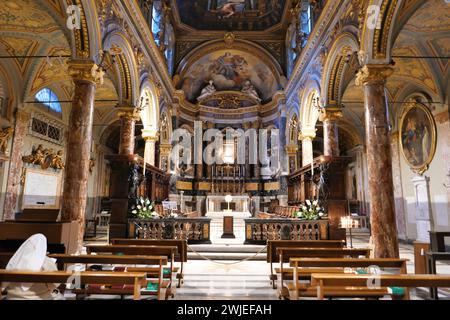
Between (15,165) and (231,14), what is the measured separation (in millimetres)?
15546

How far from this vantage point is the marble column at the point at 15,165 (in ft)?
38.1

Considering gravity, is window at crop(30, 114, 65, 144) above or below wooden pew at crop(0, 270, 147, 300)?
above

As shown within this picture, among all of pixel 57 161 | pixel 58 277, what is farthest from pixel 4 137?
pixel 58 277

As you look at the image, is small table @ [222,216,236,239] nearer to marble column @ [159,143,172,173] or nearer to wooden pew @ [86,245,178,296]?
wooden pew @ [86,245,178,296]

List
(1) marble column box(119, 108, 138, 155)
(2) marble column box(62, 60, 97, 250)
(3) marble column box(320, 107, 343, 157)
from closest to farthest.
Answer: (2) marble column box(62, 60, 97, 250) → (3) marble column box(320, 107, 343, 157) → (1) marble column box(119, 108, 138, 155)

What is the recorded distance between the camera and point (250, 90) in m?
22.2

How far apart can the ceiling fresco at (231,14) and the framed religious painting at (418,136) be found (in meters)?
10.9

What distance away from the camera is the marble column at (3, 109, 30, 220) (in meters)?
11.6

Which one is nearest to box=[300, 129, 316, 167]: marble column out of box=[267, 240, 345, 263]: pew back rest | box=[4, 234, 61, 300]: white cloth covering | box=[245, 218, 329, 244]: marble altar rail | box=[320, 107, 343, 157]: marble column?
box=[320, 107, 343, 157]: marble column

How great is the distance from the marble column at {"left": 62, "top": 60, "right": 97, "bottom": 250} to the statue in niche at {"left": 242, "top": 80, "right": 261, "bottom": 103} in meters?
15.5

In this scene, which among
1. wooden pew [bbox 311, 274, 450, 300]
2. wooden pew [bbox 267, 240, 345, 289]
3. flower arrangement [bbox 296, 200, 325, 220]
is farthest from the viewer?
flower arrangement [bbox 296, 200, 325, 220]
